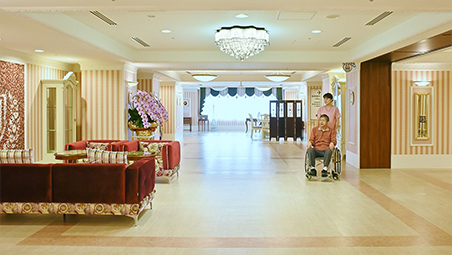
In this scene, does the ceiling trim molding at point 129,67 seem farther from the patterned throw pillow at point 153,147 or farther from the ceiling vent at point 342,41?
the ceiling vent at point 342,41

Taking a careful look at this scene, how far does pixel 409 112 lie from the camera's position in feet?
29.5

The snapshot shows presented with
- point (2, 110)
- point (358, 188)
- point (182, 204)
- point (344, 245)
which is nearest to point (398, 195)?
point (358, 188)

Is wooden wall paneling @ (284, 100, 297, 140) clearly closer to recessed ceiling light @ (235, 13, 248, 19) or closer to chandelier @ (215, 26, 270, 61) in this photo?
chandelier @ (215, 26, 270, 61)

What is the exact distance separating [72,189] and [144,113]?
5.50m

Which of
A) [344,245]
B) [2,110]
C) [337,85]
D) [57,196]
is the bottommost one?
[344,245]

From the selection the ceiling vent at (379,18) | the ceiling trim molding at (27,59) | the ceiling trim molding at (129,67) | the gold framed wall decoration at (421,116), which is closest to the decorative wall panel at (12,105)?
the ceiling trim molding at (27,59)

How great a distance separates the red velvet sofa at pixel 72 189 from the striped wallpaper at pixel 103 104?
5.62 metres

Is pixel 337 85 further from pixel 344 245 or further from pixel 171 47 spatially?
pixel 344 245

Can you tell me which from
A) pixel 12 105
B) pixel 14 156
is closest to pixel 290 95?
pixel 12 105

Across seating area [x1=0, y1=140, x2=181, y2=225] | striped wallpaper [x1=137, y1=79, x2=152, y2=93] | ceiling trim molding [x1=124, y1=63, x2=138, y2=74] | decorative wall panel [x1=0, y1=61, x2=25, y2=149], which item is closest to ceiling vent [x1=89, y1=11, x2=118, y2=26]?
seating area [x1=0, y1=140, x2=181, y2=225]

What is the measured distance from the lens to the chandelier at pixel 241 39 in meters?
6.70

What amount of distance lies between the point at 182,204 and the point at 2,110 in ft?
15.5

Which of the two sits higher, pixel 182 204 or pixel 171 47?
pixel 171 47

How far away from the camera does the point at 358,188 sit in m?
6.61
